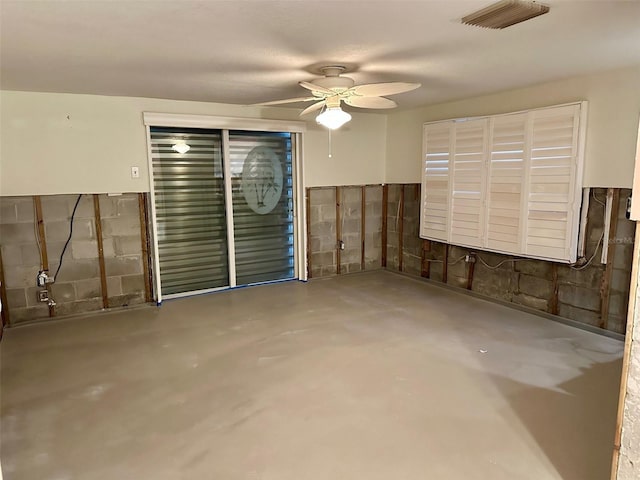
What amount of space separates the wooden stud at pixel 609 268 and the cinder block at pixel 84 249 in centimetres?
511

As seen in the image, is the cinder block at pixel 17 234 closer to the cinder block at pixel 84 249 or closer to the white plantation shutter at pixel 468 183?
the cinder block at pixel 84 249

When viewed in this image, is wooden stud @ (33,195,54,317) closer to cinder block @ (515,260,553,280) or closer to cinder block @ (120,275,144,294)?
cinder block @ (120,275,144,294)

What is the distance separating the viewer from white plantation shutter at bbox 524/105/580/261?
3.93 m

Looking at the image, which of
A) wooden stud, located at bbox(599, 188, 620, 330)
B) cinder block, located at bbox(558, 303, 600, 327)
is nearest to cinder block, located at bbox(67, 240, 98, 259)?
cinder block, located at bbox(558, 303, 600, 327)

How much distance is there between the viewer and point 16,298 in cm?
439

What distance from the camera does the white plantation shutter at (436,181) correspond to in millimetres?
5211

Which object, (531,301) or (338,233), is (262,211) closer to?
(338,233)

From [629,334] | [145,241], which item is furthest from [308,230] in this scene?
[629,334]

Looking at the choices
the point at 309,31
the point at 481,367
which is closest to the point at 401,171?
the point at 481,367

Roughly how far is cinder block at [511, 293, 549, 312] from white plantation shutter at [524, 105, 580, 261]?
0.59 meters

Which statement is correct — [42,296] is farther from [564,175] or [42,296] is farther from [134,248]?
[564,175]

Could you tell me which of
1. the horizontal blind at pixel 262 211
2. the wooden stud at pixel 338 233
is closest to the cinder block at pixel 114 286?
the horizontal blind at pixel 262 211

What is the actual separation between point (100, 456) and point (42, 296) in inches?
108

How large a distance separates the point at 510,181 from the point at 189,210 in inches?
145
